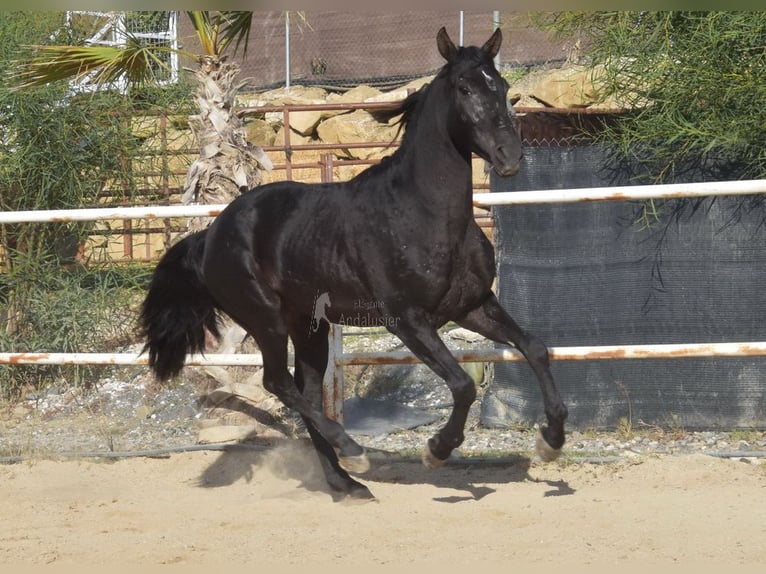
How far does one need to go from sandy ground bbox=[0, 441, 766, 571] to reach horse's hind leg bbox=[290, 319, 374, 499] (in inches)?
7.2

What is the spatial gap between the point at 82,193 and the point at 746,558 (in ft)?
22.0

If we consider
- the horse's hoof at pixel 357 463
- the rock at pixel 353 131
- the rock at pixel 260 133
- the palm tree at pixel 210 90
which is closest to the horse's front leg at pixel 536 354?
the horse's hoof at pixel 357 463

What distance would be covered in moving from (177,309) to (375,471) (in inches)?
56.6

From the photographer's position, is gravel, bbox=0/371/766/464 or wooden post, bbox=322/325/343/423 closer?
wooden post, bbox=322/325/343/423

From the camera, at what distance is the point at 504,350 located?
5.32 metres

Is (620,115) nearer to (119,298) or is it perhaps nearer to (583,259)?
(583,259)

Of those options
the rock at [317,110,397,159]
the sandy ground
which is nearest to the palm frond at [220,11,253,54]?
the sandy ground

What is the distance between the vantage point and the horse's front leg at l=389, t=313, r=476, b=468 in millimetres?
4410

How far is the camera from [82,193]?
8.67 m

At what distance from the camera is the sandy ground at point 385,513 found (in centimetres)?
382

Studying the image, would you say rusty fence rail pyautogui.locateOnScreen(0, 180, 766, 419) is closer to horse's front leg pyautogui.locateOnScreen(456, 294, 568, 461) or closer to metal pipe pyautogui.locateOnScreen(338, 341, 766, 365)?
metal pipe pyautogui.locateOnScreen(338, 341, 766, 365)

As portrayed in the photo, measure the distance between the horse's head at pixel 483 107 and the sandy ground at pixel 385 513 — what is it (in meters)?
1.54

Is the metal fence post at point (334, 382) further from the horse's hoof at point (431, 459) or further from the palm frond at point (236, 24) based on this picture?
the palm frond at point (236, 24)

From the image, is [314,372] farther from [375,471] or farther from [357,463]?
[357,463]
